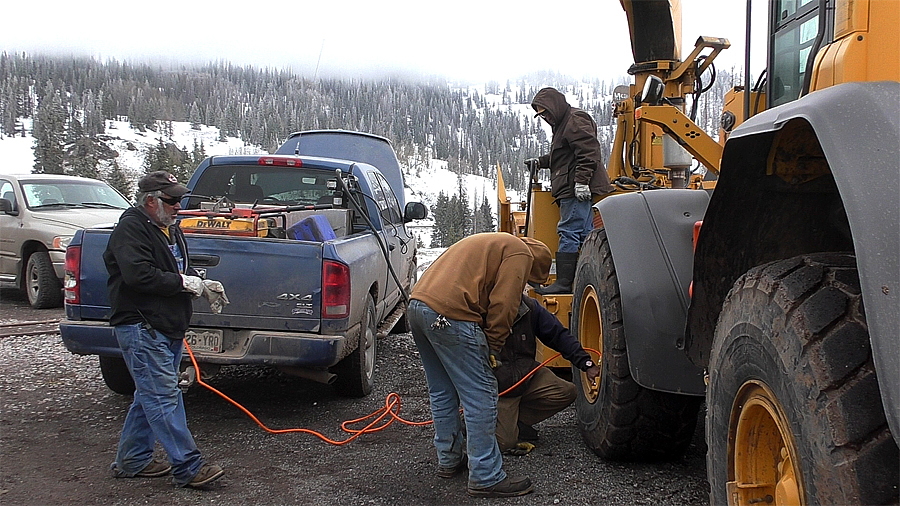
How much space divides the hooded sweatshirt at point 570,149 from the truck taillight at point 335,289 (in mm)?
2018

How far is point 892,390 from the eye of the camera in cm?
164

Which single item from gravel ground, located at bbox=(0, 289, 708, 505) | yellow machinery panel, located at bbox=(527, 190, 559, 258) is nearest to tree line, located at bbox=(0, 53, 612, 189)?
gravel ground, located at bbox=(0, 289, 708, 505)

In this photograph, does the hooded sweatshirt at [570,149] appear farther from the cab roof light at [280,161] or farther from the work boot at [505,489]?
the work boot at [505,489]

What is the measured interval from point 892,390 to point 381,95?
103 m

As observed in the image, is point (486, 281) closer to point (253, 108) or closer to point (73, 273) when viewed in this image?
point (73, 273)

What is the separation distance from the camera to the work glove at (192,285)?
4059 mm

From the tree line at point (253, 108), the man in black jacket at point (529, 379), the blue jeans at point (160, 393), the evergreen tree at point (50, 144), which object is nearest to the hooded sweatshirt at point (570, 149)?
the man in black jacket at point (529, 379)

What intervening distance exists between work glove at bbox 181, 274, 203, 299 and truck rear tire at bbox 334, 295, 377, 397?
166 cm

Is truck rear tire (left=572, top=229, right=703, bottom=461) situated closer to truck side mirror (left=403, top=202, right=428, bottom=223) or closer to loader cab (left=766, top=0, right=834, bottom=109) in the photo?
loader cab (left=766, top=0, right=834, bottom=109)

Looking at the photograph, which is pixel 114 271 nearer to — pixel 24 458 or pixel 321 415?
pixel 24 458

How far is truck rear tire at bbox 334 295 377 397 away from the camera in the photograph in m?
5.67

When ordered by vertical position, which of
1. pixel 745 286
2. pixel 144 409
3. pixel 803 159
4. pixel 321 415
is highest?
pixel 803 159

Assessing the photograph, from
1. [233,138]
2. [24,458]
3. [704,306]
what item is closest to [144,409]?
[24,458]

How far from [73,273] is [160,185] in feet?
4.88
